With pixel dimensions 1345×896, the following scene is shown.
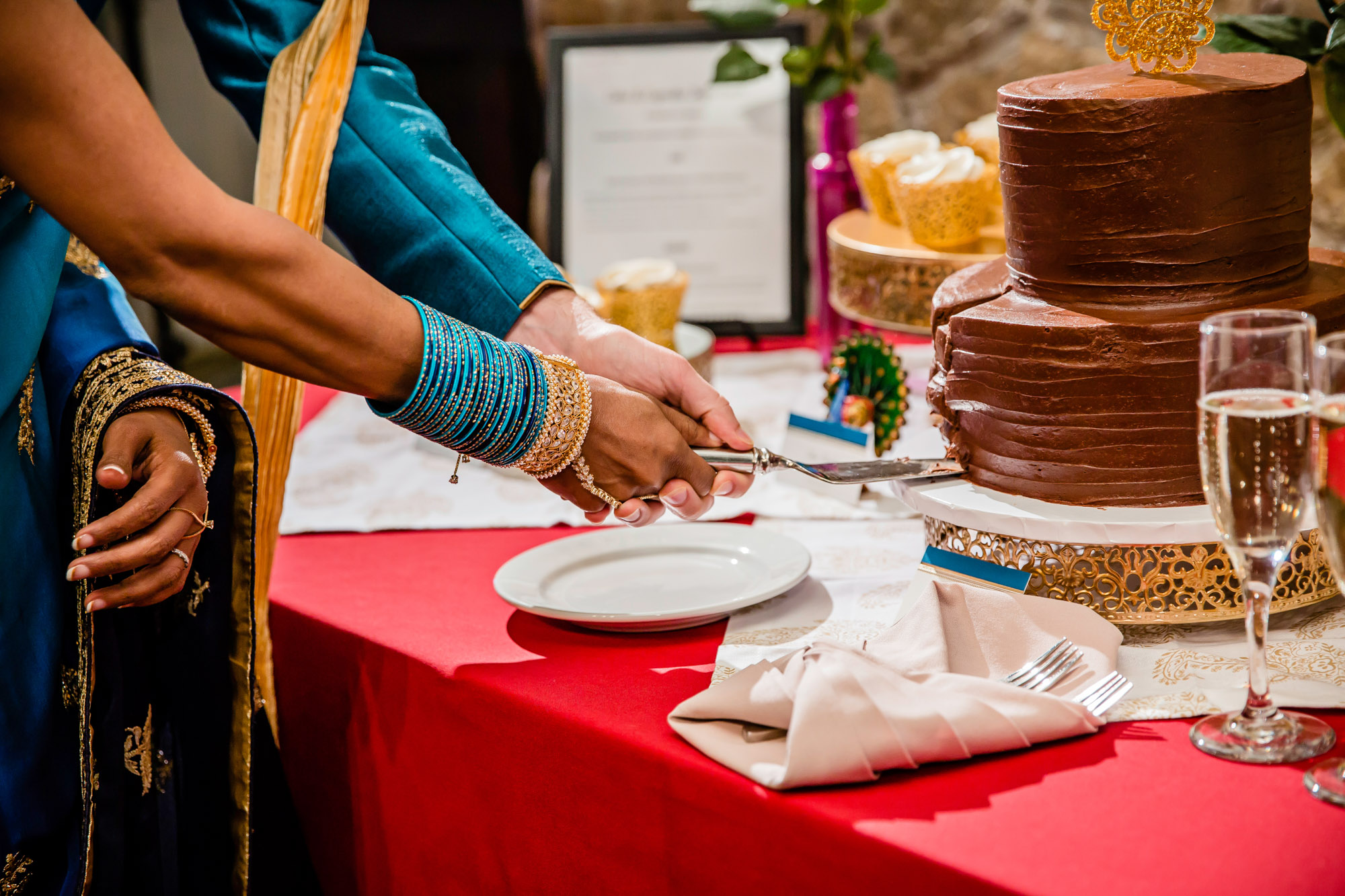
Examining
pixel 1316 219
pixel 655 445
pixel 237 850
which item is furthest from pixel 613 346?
pixel 1316 219

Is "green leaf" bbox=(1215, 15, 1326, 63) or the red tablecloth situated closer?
the red tablecloth

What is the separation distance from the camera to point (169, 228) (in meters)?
0.81

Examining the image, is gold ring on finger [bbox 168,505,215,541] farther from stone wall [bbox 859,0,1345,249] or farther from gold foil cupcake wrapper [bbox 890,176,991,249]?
stone wall [bbox 859,0,1345,249]

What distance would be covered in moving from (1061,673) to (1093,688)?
24 mm

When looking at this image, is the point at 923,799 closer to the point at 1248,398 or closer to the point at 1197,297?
the point at 1248,398

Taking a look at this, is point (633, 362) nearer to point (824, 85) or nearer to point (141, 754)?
point (141, 754)

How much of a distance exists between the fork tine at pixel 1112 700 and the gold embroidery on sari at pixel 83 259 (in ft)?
3.22

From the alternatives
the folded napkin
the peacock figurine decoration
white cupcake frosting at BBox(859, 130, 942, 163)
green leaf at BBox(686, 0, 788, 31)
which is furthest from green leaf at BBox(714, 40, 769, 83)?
the folded napkin

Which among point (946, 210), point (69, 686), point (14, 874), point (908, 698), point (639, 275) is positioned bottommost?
point (14, 874)

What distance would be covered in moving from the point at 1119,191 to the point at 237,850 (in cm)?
96

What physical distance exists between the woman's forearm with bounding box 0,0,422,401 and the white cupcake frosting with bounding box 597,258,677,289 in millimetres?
831

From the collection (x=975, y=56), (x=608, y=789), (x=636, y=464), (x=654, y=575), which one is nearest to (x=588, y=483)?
(x=636, y=464)

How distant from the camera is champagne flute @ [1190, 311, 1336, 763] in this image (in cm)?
67

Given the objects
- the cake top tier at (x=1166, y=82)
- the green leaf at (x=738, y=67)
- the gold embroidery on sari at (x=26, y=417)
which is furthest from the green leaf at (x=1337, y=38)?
the gold embroidery on sari at (x=26, y=417)
